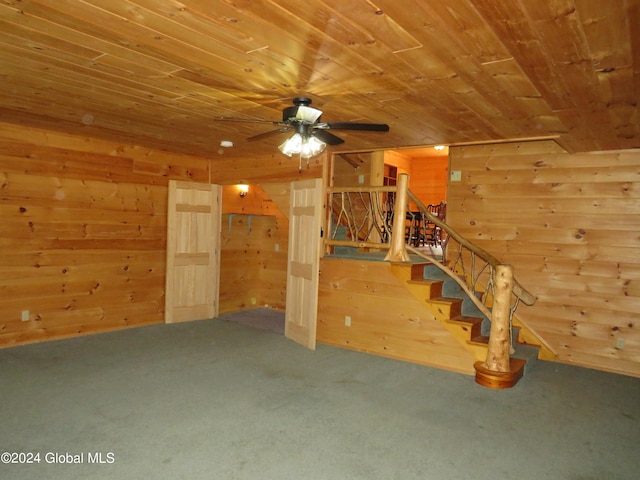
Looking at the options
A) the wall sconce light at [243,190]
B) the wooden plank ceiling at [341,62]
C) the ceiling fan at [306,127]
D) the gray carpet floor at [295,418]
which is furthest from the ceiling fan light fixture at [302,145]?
the wall sconce light at [243,190]

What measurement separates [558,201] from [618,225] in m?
0.61

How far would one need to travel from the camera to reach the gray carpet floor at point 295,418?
8.39 ft

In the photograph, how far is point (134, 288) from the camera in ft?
19.1

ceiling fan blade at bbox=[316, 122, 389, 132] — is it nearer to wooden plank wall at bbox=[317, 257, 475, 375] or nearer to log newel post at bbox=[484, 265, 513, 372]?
log newel post at bbox=[484, 265, 513, 372]

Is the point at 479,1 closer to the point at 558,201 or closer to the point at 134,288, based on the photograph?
the point at 558,201

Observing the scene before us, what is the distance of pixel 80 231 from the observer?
5277mm

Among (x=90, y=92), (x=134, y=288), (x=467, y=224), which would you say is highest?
(x=90, y=92)

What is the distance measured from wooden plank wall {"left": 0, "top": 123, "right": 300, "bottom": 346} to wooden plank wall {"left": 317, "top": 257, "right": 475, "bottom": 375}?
5.02ft

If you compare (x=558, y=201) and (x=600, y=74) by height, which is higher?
(x=600, y=74)

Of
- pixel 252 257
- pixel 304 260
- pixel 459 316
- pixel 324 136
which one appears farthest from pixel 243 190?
pixel 324 136

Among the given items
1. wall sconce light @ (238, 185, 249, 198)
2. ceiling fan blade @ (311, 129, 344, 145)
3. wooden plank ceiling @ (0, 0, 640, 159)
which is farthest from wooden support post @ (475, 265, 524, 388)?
wall sconce light @ (238, 185, 249, 198)

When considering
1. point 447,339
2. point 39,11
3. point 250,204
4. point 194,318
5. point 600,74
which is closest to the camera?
point 39,11

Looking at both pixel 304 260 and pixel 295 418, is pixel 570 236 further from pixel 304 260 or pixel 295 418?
pixel 295 418

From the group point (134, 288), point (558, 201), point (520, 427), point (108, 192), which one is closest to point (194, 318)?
point (134, 288)
